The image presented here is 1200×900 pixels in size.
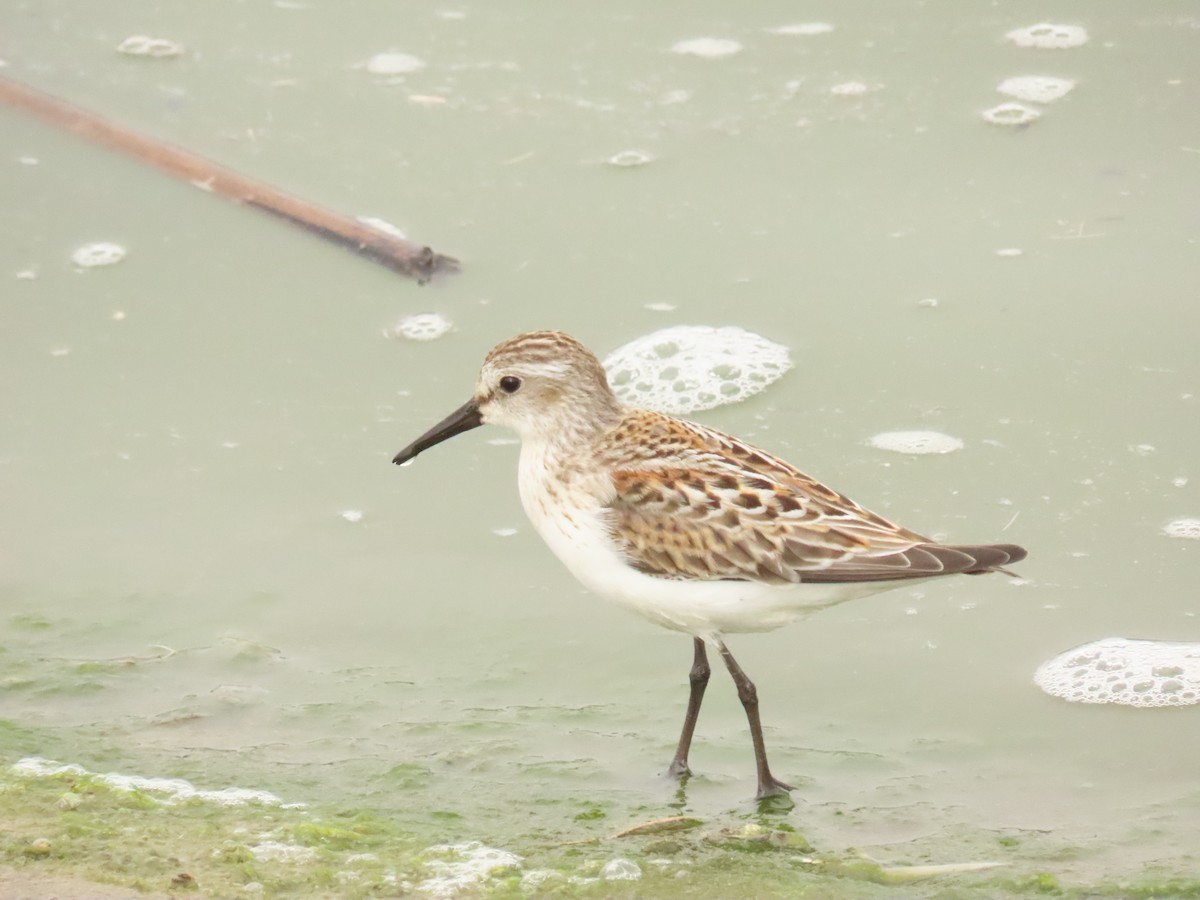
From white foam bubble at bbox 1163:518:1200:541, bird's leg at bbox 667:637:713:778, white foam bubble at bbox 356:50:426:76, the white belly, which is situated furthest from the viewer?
white foam bubble at bbox 356:50:426:76

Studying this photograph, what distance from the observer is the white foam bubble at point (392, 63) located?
802cm

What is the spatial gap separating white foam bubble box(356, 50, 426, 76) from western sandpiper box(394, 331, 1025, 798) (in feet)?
12.5

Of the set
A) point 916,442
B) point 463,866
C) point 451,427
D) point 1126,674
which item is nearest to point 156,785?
point 463,866

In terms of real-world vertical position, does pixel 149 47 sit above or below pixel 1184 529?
above

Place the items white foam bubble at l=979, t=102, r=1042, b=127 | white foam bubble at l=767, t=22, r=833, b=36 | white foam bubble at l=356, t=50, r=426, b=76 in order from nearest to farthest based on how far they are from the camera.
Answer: white foam bubble at l=979, t=102, r=1042, b=127, white foam bubble at l=356, t=50, r=426, b=76, white foam bubble at l=767, t=22, r=833, b=36

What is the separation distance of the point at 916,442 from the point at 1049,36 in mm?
3310

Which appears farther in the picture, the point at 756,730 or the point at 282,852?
the point at 756,730

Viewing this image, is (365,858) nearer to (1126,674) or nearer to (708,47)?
(1126,674)

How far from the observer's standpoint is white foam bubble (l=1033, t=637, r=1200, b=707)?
452 centimetres

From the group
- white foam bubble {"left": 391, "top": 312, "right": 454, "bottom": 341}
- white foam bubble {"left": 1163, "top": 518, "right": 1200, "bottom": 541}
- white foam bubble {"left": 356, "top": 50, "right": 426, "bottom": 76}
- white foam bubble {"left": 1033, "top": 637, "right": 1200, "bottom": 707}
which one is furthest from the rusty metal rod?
white foam bubble {"left": 1033, "top": 637, "right": 1200, "bottom": 707}

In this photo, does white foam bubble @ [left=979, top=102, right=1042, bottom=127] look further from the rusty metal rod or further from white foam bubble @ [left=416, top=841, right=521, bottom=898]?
white foam bubble @ [left=416, top=841, right=521, bottom=898]

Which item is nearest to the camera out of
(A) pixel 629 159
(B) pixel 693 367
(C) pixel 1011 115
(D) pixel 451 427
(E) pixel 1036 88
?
(D) pixel 451 427

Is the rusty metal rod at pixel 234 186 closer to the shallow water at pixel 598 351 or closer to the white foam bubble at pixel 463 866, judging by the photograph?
the shallow water at pixel 598 351

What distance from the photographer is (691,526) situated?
13.8ft
